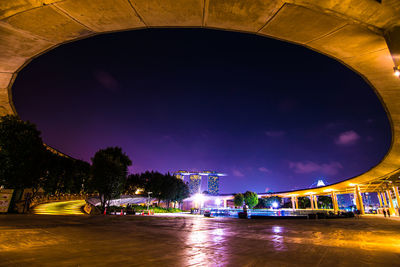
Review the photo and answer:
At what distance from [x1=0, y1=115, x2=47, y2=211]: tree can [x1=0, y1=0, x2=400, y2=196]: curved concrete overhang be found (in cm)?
2057

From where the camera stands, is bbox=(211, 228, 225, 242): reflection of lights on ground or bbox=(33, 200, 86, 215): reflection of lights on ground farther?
bbox=(33, 200, 86, 215): reflection of lights on ground

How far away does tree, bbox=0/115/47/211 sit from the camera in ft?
67.6

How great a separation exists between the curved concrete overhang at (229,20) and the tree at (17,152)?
67.5ft

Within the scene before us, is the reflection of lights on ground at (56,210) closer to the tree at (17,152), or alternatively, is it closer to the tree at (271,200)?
the tree at (17,152)

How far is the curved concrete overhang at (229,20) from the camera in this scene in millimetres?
4602

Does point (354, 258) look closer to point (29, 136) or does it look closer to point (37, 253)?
point (37, 253)

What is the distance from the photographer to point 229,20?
17.0 feet

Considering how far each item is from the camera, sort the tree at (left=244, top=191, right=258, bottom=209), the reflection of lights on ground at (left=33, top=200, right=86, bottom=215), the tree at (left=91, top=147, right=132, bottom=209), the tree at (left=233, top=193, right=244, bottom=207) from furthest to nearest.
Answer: the tree at (left=233, top=193, right=244, bottom=207)
the tree at (left=244, top=191, right=258, bottom=209)
the tree at (left=91, top=147, right=132, bottom=209)
the reflection of lights on ground at (left=33, top=200, right=86, bottom=215)

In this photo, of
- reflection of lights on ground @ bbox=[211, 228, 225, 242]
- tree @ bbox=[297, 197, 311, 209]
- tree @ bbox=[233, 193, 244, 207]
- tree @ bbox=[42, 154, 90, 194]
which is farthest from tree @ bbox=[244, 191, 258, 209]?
reflection of lights on ground @ bbox=[211, 228, 225, 242]

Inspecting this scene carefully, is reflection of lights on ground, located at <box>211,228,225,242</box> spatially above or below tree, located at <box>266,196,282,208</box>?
above

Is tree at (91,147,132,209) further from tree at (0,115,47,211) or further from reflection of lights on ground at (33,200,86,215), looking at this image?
tree at (0,115,47,211)

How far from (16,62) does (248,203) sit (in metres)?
84.3

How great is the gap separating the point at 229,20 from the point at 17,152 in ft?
88.5

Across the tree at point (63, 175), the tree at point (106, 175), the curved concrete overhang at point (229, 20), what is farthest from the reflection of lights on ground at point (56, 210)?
the curved concrete overhang at point (229, 20)
